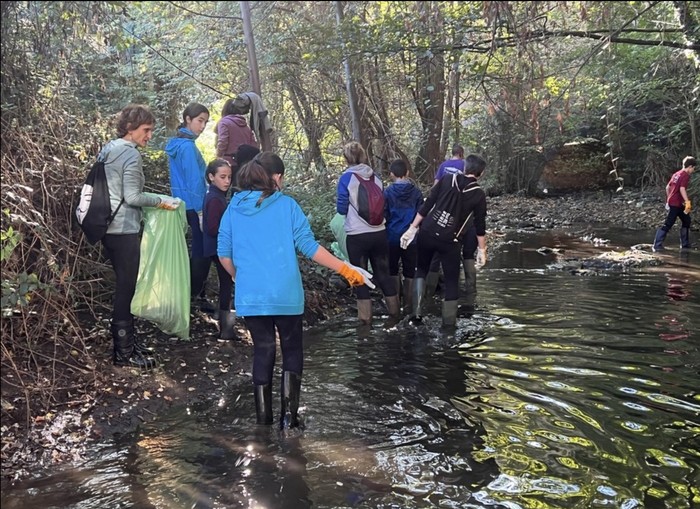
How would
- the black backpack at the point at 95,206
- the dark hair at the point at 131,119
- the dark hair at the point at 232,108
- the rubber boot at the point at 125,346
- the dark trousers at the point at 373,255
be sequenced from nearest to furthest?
the black backpack at the point at 95,206 < the dark hair at the point at 131,119 < the rubber boot at the point at 125,346 < the dark hair at the point at 232,108 < the dark trousers at the point at 373,255

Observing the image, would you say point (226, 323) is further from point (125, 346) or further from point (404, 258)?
point (404, 258)

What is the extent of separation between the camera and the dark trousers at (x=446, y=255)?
694 cm

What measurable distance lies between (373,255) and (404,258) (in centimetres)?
102

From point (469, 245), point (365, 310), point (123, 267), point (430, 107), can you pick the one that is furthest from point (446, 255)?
point (430, 107)

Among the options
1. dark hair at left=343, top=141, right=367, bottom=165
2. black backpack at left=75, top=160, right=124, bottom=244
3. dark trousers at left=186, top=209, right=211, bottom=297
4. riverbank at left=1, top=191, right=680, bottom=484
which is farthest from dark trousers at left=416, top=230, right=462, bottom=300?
black backpack at left=75, top=160, right=124, bottom=244

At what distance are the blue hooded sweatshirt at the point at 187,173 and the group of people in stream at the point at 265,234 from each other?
10 millimetres

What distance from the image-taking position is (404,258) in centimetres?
822

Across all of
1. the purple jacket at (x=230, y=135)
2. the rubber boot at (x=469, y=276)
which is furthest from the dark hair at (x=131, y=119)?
the rubber boot at (x=469, y=276)

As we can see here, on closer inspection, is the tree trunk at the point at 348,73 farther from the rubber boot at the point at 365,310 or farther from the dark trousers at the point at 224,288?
the dark trousers at the point at 224,288

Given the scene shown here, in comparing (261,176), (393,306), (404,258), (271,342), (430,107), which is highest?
(430,107)

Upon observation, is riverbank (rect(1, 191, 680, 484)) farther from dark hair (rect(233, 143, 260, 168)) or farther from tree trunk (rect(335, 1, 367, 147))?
tree trunk (rect(335, 1, 367, 147))

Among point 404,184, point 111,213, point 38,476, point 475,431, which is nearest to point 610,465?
point 475,431

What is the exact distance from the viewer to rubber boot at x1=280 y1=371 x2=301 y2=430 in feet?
14.4

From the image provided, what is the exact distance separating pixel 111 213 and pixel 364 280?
85.1 inches
